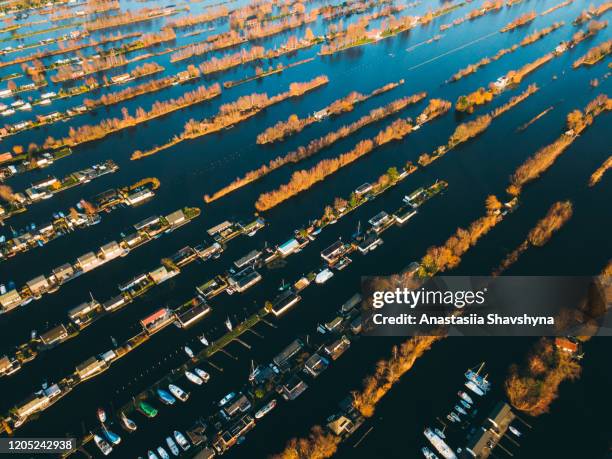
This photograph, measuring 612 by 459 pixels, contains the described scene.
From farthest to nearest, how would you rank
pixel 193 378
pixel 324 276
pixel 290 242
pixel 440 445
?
pixel 290 242 → pixel 324 276 → pixel 193 378 → pixel 440 445

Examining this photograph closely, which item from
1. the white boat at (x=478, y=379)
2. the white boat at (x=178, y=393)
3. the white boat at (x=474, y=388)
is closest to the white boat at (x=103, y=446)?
the white boat at (x=178, y=393)

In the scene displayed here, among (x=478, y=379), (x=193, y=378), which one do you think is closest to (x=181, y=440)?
(x=193, y=378)

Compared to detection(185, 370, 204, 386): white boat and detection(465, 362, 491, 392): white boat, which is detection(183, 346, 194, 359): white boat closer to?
detection(185, 370, 204, 386): white boat

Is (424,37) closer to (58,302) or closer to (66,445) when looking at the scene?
(58,302)

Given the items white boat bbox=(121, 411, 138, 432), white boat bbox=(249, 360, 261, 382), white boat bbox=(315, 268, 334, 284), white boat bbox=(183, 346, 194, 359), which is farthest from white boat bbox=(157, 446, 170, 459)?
white boat bbox=(315, 268, 334, 284)

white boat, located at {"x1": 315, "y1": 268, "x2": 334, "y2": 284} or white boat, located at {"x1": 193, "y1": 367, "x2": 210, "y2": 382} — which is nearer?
white boat, located at {"x1": 193, "y1": 367, "x2": 210, "y2": 382}

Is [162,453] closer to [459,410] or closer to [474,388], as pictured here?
[459,410]

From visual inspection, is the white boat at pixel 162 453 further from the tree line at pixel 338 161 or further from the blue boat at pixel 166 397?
the tree line at pixel 338 161
